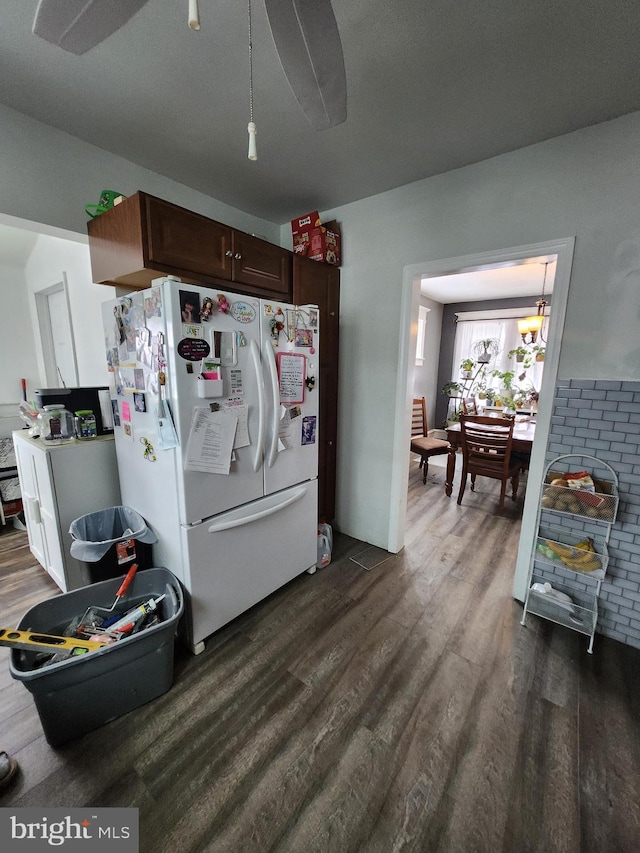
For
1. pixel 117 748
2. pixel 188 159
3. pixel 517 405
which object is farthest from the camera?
pixel 517 405

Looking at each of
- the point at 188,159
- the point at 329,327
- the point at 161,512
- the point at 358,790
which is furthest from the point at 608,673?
the point at 188,159

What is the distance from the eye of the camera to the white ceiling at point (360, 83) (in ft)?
3.50

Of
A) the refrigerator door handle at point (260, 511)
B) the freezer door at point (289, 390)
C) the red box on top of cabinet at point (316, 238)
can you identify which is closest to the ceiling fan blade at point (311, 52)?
the freezer door at point (289, 390)

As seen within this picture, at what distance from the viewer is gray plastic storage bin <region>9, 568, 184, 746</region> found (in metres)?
1.16

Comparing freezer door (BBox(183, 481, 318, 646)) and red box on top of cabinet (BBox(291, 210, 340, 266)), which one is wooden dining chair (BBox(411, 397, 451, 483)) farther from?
freezer door (BBox(183, 481, 318, 646))

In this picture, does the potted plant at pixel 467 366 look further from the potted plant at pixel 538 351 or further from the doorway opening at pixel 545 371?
the doorway opening at pixel 545 371

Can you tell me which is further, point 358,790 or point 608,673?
point 608,673

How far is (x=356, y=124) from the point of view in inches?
60.4

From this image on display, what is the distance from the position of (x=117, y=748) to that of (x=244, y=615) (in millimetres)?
739

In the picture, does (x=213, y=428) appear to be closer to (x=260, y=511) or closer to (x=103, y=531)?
(x=260, y=511)

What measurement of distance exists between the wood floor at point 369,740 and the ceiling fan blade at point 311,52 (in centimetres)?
209

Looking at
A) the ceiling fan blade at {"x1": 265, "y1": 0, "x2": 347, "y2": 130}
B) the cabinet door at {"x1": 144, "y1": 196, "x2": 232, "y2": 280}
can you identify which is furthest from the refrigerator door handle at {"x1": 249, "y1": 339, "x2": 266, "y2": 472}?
the ceiling fan blade at {"x1": 265, "y1": 0, "x2": 347, "y2": 130}

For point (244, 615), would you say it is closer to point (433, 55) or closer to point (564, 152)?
point (433, 55)

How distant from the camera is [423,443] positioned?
3922 mm
